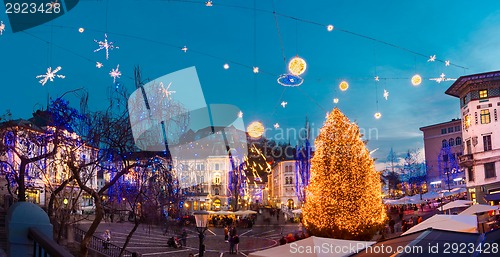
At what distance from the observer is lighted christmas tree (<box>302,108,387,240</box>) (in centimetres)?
2019

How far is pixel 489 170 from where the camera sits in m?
45.3

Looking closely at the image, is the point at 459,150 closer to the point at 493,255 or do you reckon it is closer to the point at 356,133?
the point at 356,133

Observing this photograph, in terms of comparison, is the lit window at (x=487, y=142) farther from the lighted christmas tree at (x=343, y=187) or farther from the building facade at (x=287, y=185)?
the building facade at (x=287, y=185)

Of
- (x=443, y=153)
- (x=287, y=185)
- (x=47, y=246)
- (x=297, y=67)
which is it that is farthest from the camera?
(x=287, y=185)

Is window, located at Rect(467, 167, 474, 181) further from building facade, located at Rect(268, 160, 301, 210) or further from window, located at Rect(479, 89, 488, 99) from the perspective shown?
building facade, located at Rect(268, 160, 301, 210)

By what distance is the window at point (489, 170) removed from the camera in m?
44.8

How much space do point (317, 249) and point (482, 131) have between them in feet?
131

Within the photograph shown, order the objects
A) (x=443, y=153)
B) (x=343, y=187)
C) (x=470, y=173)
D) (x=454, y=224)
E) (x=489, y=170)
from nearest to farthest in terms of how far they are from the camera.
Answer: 1. (x=454, y=224)
2. (x=343, y=187)
3. (x=489, y=170)
4. (x=470, y=173)
5. (x=443, y=153)

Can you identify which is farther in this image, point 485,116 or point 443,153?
point 443,153

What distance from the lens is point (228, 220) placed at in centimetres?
4975

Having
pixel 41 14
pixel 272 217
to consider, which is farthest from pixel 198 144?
pixel 41 14

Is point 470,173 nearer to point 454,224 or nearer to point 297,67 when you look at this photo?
point 454,224

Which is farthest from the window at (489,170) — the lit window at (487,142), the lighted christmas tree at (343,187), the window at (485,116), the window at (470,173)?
the lighted christmas tree at (343,187)

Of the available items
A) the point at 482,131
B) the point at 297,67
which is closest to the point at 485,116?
the point at 482,131
